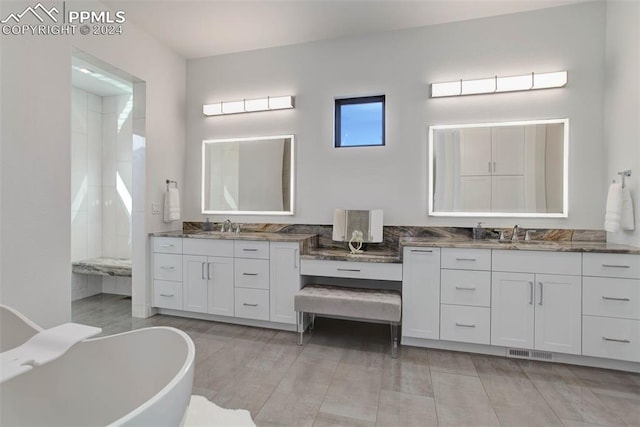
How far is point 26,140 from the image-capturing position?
2.07 m

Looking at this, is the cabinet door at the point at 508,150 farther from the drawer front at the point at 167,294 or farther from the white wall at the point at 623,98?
the drawer front at the point at 167,294

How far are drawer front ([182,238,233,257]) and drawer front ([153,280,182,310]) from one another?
0.38 metres

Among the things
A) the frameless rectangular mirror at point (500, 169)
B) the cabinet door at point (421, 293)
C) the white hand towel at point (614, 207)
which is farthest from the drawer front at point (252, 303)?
the white hand towel at point (614, 207)

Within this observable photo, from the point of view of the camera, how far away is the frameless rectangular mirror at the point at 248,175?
3379 mm

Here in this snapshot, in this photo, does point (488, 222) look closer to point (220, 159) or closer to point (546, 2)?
point (546, 2)

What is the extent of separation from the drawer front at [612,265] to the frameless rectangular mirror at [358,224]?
61.4 inches

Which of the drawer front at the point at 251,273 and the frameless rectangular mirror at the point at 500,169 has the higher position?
the frameless rectangular mirror at the point at 500,169

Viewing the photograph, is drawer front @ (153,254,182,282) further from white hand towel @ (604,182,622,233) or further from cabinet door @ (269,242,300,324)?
white hand towel @ (604,182,622,233)

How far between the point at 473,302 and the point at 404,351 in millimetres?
679

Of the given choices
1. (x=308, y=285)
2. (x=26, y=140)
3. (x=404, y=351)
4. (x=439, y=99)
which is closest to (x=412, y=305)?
(x=404, y=351)

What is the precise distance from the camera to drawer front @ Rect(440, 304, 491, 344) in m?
2.37

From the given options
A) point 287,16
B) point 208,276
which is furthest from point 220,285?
point 287,16

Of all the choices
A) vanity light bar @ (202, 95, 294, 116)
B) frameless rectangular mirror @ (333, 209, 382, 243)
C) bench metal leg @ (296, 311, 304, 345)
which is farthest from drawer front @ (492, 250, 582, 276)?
vanity light bar @ (202, 95, 294, 116)

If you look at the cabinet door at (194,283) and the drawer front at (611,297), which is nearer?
the drawer front at (611,297)
